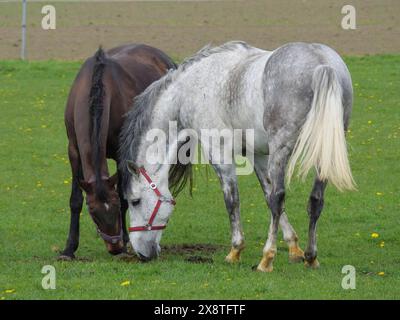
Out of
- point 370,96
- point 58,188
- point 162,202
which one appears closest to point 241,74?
point 162,202

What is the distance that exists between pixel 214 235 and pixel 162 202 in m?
2.01

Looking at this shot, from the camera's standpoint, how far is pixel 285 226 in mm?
9547

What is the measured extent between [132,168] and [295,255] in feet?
6.03

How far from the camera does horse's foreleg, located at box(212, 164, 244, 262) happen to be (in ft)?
30.5

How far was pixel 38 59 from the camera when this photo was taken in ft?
81.8

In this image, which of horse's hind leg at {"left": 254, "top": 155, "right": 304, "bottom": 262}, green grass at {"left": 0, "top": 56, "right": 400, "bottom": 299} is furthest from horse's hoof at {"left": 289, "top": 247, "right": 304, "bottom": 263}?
green grass at {"left": 0, "top": 56, "right": 400, "bottom": 299}

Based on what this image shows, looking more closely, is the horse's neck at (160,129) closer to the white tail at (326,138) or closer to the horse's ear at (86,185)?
the horse's ear at (86,185)

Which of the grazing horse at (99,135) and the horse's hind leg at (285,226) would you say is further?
the horse's hind leg at (285,226)

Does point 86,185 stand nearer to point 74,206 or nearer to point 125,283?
point 74,206

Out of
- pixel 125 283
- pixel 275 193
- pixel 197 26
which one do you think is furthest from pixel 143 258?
pixel 197 26

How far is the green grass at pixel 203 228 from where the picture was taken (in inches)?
316

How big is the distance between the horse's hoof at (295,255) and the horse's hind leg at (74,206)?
7.26 ft

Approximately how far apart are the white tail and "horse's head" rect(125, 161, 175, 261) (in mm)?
1639

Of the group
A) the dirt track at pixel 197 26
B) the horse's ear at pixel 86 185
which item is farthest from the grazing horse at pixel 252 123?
the dirt track at pixel 197 26
